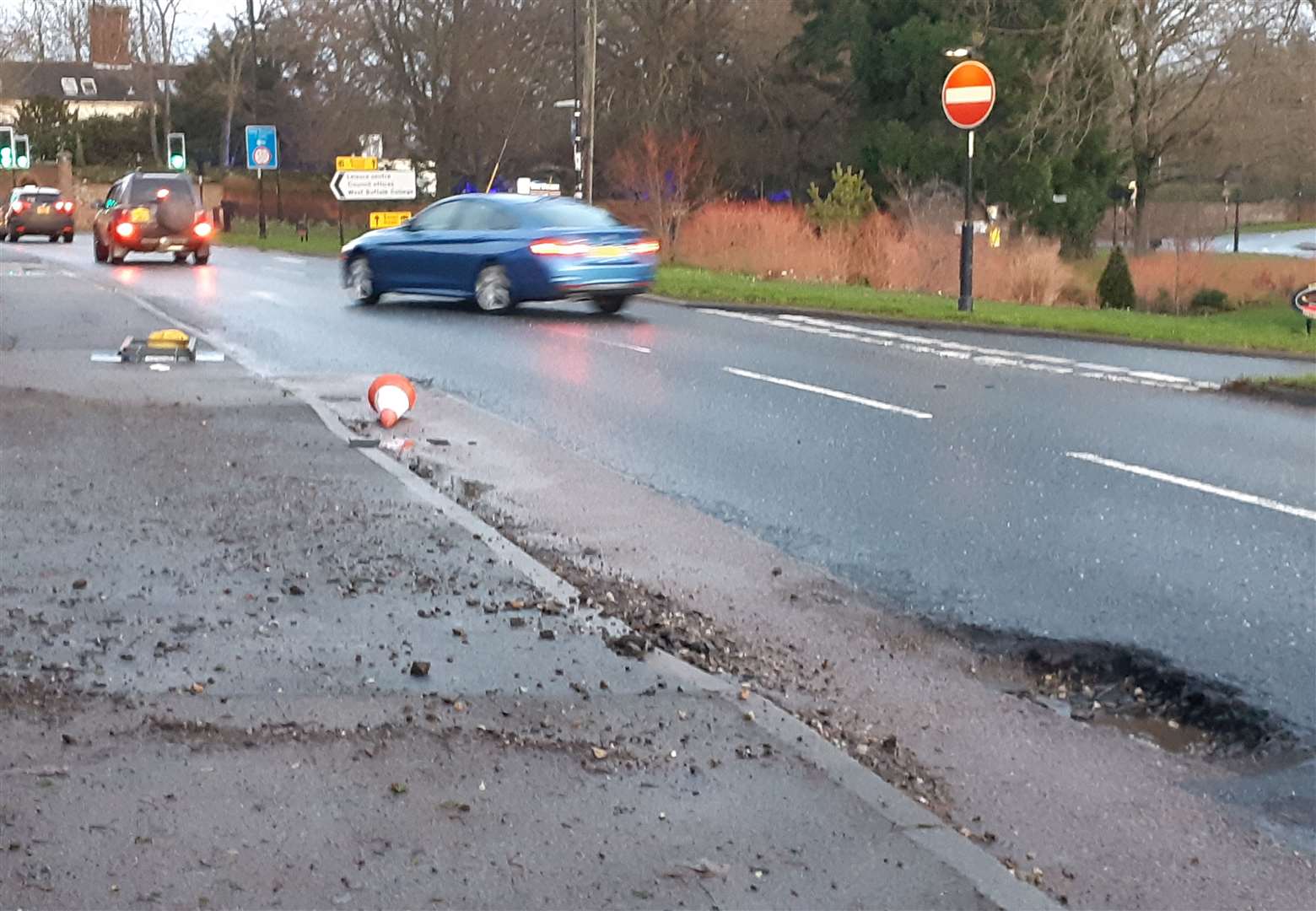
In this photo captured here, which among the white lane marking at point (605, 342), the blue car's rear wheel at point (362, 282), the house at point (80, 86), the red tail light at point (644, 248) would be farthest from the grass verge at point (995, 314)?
the house at point (80, 86)

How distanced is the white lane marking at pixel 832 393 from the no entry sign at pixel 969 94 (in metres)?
6.79

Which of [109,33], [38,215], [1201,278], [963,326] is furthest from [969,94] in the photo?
[109,33]

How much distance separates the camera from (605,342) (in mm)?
18781

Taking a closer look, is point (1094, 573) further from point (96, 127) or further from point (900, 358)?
point (96, 127)

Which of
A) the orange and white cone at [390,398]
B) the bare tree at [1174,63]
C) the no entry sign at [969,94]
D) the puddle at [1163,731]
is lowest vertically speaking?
the puddle at [1163,731]

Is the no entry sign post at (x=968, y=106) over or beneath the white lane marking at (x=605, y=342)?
over

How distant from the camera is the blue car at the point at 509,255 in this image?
21.8 m

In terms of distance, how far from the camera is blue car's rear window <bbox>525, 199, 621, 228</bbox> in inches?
871

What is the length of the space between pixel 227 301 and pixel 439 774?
67.4ft

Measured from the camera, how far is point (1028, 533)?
8.64 m

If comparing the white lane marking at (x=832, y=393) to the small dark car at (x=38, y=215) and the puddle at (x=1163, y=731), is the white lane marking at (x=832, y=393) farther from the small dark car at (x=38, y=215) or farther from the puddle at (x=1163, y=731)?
the small dark car at (x=38, y=215)

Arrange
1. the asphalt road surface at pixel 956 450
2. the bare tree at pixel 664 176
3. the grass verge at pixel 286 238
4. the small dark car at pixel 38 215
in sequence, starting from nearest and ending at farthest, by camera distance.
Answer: the asphalt road surface at pixel 956 450 < the bare tree at pixel 664 176 < the grass verge at pixel 286 238 < the small dark car at pixel 38 215

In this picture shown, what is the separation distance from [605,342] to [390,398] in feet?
21.7

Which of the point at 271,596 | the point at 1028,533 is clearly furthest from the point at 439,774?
the point at 1028,533
